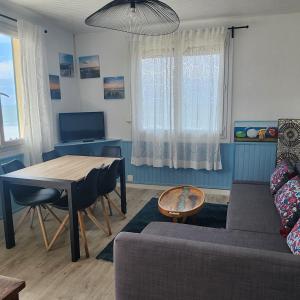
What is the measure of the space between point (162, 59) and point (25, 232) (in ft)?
9.60

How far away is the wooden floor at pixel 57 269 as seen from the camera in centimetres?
211

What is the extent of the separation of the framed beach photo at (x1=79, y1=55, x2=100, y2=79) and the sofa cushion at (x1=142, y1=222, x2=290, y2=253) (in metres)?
3.26

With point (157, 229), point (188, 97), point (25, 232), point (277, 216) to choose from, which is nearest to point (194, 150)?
point (188, 97)

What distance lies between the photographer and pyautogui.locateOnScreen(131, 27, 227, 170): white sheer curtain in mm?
3947

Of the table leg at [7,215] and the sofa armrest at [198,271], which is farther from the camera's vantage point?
the table leg at [7,215]

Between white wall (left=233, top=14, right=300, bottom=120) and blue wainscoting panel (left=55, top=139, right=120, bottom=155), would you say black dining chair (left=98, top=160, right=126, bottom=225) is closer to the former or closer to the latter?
blue wainscoting panel (left=55, top=139, right=120, bottom=155)

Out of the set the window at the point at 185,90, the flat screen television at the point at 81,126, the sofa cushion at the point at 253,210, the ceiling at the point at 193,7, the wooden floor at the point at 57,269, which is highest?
the ceiling at the point at 193,7

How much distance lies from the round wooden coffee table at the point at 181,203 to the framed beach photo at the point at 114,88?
6.68ft

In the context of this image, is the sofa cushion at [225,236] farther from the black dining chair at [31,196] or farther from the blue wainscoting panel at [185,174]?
the blue wainscoting panel at [185,174]

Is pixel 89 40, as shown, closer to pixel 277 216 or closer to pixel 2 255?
pixel 2 255

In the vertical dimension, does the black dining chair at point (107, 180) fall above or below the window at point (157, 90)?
below

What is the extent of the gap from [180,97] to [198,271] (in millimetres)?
3021

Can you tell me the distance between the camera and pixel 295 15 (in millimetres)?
3680

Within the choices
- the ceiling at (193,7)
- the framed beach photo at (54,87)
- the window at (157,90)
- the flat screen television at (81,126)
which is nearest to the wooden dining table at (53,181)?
the flat screen television at (81,126)
